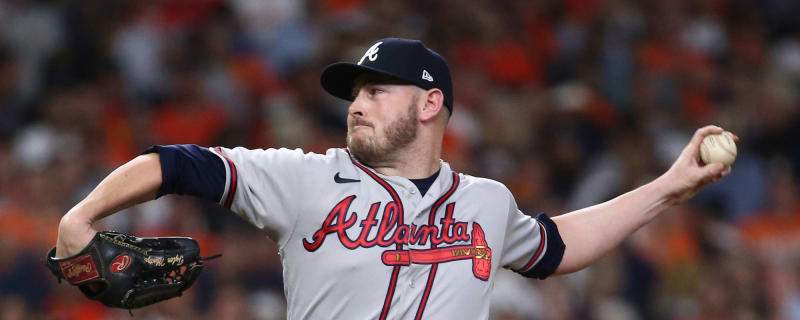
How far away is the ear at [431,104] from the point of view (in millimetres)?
3340

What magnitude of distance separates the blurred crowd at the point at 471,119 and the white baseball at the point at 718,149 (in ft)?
7.56

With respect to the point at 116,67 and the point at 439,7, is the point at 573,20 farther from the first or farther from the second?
the point at 116,67

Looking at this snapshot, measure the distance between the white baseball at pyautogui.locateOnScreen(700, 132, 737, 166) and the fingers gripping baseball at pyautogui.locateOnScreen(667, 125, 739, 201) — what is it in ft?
0.07

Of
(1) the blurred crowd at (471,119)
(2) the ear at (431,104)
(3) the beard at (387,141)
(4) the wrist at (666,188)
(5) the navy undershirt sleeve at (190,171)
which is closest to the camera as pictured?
(5) the navy undershirt sleeve at (190,171)

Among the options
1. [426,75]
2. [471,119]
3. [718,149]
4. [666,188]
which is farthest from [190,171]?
[471,119]

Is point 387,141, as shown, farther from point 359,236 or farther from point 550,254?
point 550,254

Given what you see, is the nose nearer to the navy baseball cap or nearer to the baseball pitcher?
the baseball pitcher

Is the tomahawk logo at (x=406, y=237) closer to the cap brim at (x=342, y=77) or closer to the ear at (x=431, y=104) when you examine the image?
the ear at (x=431, y=104)

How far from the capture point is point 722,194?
761 cm

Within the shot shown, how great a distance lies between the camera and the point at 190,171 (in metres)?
2.95

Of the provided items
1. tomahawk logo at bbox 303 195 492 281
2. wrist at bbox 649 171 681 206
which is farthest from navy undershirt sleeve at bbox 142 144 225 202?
wrist at bbox 649 171 681 206

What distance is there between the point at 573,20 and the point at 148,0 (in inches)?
134

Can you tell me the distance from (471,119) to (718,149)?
4.08m

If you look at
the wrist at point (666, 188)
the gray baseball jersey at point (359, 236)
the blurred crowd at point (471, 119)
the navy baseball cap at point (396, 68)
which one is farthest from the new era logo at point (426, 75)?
the blurred crowd at point (471, 119)
